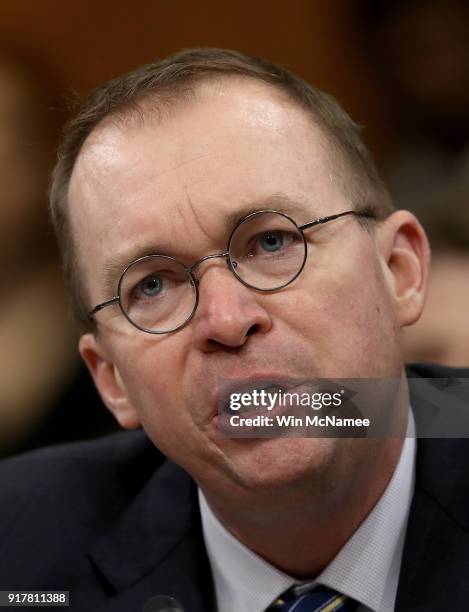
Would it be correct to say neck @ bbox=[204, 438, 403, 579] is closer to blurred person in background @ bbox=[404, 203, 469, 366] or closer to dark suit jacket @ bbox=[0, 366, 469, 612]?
dark suit jacket @ bbox=[0, 366, 469, 612]

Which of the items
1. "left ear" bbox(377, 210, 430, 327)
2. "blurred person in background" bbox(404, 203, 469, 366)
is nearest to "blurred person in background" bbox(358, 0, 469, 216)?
"blurred person in background" bbox(404, 203, 469, 366)

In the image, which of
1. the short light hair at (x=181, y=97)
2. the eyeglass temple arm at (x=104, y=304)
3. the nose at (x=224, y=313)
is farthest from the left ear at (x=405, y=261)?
the eyeglass temple arm at (x=104, y=304)

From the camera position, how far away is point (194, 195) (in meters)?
1.42

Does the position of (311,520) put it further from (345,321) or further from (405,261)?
(405,261)

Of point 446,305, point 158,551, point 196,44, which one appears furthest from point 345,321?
point 196,44

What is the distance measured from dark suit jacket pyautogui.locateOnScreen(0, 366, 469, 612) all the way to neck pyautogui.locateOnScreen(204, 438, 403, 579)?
2.9 inches

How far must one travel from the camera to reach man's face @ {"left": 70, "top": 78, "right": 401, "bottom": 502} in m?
1.36

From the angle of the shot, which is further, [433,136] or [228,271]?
[433,136]

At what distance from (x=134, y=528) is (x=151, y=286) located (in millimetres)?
481

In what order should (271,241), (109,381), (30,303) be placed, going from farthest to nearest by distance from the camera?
(30,303)
(109,381)
(271,241)

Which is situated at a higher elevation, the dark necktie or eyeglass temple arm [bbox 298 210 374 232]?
eyeglass temple arm [bbox 298 210 374 232]

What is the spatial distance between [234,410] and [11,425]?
1429mm

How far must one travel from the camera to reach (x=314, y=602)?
148cm

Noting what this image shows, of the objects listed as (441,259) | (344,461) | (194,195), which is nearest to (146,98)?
(194,195)
